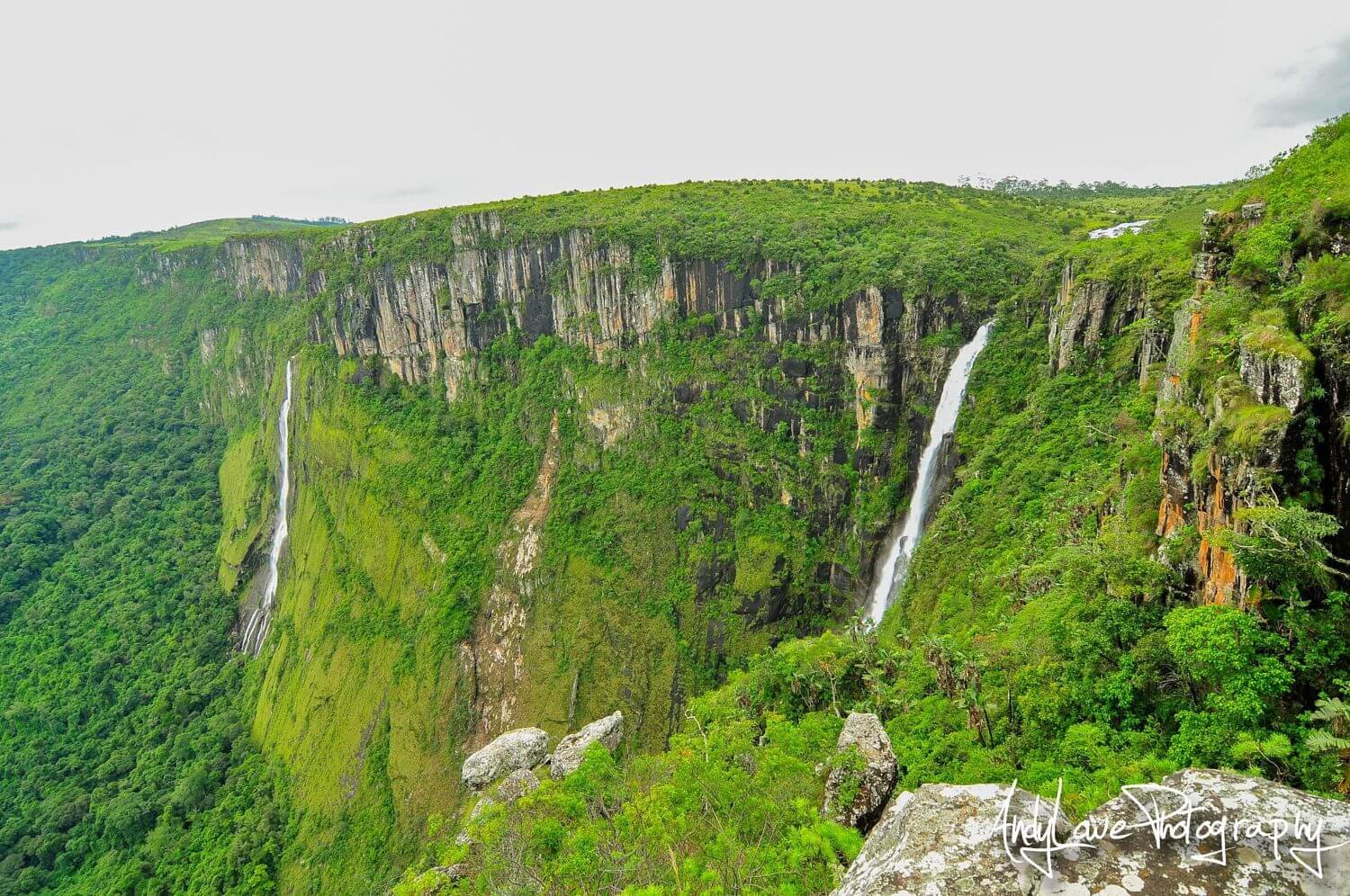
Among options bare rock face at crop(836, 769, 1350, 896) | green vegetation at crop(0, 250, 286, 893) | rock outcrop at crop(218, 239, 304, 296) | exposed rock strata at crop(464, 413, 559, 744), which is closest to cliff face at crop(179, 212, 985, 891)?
exposed rock strata at crop(464, 413, 559, 744)

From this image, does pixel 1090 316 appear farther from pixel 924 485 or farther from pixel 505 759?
pixel 505 759

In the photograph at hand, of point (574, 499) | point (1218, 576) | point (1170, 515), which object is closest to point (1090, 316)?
point (1170, 515)

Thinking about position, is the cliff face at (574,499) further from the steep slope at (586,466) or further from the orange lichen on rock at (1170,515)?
the orange lichen on rock at (1170,515)

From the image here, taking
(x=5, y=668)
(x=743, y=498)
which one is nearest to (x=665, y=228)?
(x=743, y=498)

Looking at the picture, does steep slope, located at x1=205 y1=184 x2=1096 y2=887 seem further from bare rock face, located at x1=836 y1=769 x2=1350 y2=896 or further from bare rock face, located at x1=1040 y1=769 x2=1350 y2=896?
bare rock face, located at x1=1040 y1=769 x2=1350 y2=896

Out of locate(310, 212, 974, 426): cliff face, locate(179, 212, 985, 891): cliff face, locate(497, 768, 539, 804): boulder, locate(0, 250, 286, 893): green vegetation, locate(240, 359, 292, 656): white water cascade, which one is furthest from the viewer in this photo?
locate(240, 359, 292, 656): white water cascade
